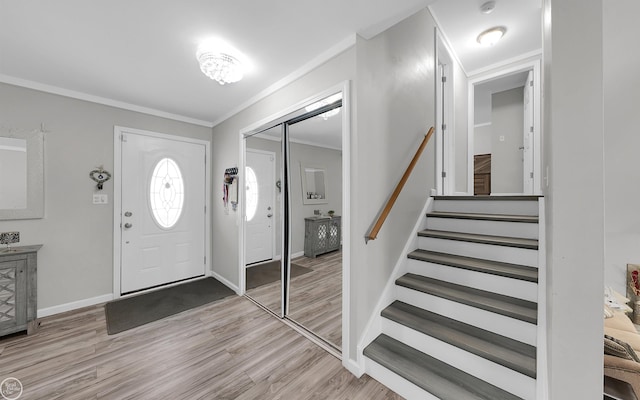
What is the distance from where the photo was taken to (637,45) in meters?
2.45

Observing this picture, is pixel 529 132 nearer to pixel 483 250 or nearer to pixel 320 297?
pixel 483 250

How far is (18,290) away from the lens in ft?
7.22

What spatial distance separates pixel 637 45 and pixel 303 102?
11.6 ft

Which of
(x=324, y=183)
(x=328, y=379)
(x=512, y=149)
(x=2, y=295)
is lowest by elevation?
(x=328, y=379)

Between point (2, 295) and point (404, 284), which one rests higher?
point (404, 284)

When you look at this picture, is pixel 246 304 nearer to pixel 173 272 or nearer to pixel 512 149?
pixel 173 272

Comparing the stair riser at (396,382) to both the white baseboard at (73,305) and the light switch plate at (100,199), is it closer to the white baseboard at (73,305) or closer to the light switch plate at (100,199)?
the white baseboard at (73,305)

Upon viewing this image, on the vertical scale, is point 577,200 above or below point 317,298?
above

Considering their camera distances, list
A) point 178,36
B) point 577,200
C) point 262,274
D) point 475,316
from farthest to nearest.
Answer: point 262,274 → point 178,36 → point 475,316 → point 577,200

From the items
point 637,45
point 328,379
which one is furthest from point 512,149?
point 328,379

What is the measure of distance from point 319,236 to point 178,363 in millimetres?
1665

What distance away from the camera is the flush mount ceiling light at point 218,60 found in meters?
1.98

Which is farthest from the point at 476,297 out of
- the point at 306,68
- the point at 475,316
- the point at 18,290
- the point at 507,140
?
the point at 18,290

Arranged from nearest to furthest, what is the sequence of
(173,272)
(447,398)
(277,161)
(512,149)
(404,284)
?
(447,398) → (404,284) → (277,161) → (173,272) → (512,149)
